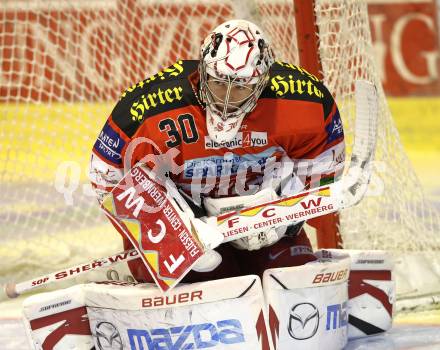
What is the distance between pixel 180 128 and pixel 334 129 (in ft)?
1.40

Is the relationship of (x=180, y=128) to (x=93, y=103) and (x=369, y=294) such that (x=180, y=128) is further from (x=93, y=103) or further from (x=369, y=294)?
(x=93, y=103)

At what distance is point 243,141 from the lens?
256 centimetres

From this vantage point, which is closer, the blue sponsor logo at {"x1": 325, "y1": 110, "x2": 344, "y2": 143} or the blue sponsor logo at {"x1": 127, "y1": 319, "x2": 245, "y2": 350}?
the blue sponsor logo at {"x1": 127, "y1": 319, "x2": 245, "y2": 350}

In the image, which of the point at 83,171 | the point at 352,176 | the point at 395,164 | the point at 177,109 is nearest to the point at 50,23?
the point at 83,171

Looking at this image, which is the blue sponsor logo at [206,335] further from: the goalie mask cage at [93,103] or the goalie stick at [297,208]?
the goalie mask cage at [93,103]

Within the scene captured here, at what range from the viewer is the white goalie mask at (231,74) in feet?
7.86

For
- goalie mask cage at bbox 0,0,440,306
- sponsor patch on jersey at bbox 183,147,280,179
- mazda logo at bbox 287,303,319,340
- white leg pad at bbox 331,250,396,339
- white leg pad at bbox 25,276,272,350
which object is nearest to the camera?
white leg pad at bbox 25,276,272,350

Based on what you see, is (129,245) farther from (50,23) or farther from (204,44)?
(50,23)

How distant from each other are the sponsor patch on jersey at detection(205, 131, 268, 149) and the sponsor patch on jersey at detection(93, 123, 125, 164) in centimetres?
23

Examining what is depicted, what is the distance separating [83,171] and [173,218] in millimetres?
2376

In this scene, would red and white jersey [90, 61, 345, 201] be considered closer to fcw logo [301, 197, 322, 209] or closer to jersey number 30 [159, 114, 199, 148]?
jersey number 30 [159, 114, 199, 148]

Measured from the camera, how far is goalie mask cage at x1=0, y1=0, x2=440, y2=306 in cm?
347

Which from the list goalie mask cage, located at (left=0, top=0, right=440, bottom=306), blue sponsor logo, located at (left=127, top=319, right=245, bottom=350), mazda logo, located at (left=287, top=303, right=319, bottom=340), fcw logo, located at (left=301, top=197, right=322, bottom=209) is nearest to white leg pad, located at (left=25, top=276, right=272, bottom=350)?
blue sponsor logo, located at (left=127, top=319, right=245, bottom=350)

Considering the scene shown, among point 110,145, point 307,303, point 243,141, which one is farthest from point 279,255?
point 110,145
